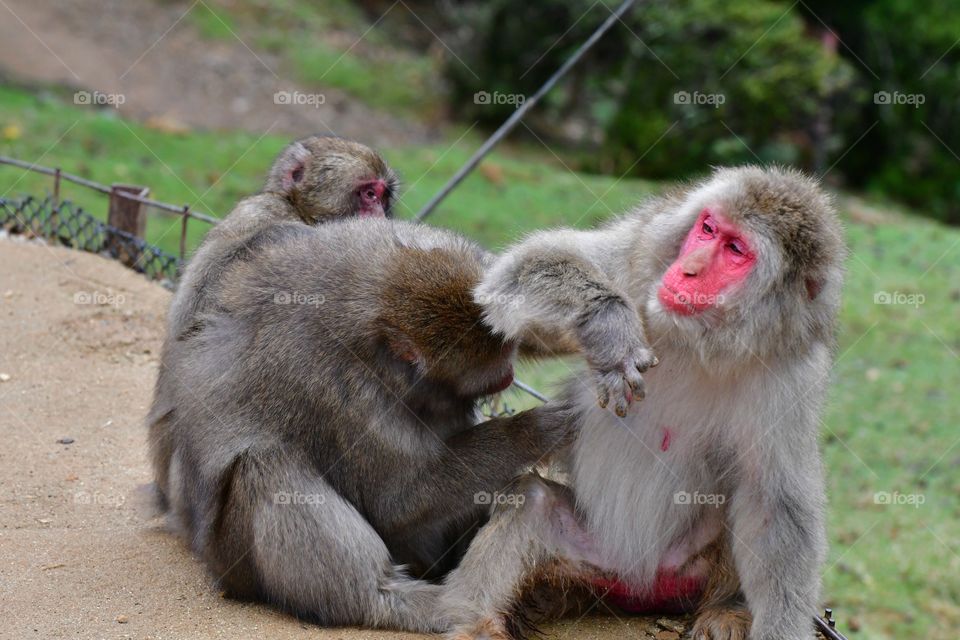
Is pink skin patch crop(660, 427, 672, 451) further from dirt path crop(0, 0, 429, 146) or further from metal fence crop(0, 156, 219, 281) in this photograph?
dirt path crop(0, 0, 429, 146)

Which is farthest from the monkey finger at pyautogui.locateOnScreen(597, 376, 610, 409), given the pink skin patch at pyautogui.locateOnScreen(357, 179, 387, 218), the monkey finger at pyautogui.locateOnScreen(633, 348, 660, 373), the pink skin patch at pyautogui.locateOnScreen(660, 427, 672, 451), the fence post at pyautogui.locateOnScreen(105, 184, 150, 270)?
the fence post at pyautogui.locateOnScreen(105, 184, 150, 270)

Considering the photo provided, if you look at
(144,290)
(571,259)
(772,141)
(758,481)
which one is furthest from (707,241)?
(772,141)

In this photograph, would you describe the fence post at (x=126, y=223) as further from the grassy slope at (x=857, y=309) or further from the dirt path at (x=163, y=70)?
the dirt path at (x=163, y=70)

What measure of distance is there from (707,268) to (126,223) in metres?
5.17

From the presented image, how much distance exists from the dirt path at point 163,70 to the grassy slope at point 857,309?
3.60ft

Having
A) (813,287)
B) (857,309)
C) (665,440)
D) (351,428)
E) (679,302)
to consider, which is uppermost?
(813,287)

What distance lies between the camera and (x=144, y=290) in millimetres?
7465

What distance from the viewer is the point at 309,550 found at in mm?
4270

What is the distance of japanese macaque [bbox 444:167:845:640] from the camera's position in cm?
382

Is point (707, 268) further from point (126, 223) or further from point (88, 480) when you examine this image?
point (126, 223)

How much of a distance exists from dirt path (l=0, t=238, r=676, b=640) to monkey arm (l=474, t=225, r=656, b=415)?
1.28 metres

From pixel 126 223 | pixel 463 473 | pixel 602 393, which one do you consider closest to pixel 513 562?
pixel 463 473

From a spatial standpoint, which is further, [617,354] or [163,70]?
[163,70]

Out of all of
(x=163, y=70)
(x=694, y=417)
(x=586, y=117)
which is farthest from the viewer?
(x=586, y=117)
